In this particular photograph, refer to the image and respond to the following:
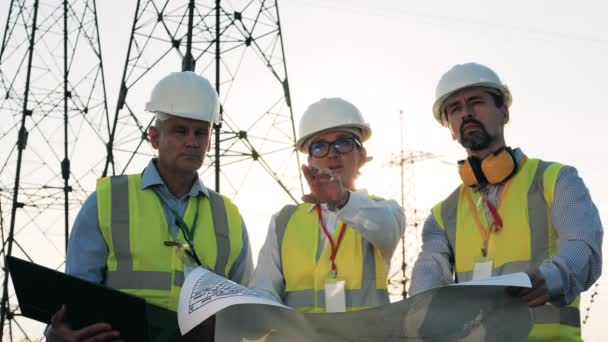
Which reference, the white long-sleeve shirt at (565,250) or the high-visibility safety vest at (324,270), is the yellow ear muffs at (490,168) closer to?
the white long-sleeve shirt at (565,250)

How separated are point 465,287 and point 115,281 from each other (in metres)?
2.43

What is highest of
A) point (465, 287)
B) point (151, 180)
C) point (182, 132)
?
point (182, 132)

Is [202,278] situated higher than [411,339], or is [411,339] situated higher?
[202,278]

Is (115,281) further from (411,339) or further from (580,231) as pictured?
(580,231)

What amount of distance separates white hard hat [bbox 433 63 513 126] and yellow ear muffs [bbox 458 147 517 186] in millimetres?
523

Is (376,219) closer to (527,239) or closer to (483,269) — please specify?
(483,269)

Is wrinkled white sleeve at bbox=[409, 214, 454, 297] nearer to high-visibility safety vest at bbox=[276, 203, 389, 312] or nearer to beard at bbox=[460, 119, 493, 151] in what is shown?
high-visibility safety vest at bbox=[276, 203, 389, 312]

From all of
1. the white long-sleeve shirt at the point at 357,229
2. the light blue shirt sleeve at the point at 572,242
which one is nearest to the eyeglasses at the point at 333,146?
the white long-sleeve shirt at the point at 357,229

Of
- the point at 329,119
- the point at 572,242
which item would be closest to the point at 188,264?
the point at 329,119

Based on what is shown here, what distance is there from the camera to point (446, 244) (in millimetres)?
4586

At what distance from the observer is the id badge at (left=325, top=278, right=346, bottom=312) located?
4.54m

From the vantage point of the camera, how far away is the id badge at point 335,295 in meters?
4.54

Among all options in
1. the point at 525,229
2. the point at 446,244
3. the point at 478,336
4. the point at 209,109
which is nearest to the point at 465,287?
the point at 478,336

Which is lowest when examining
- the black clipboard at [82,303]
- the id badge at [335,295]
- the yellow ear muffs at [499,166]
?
the black clipboard at [82,303]
